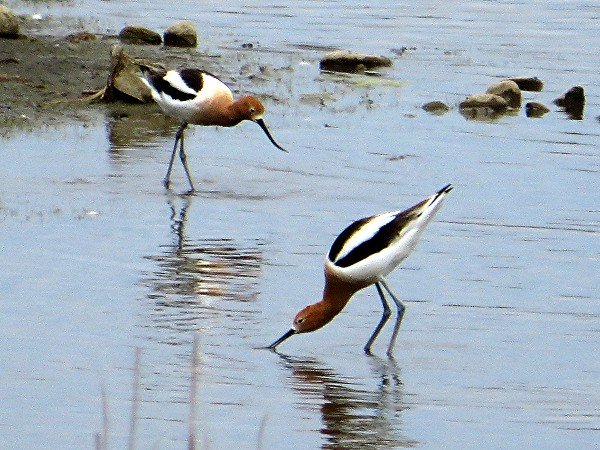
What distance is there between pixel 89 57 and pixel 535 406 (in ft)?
32.6

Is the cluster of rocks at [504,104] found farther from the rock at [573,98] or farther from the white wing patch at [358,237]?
the white wing patch at [358,237]

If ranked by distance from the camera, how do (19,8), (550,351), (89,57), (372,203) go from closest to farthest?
(550,351)
(372,203)
(89,57)
(19,8)

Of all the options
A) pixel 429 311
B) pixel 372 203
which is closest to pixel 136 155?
pixel 372 203

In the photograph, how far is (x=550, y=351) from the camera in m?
7.79

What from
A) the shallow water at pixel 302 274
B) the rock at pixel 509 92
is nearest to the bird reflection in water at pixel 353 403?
the shallow water at pixel 302 274

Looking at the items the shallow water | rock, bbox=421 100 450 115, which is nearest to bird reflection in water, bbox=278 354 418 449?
the shallow water

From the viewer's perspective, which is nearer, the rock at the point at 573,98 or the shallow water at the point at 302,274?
the shallow water at the point at 302,274

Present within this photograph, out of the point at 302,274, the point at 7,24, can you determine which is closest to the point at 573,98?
the point at 7,24

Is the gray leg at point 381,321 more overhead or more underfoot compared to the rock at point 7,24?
more overhead

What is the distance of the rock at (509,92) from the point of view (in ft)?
49.7

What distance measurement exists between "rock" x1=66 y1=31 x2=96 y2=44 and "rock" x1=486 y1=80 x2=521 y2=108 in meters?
4.52

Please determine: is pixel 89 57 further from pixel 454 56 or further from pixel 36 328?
pixel 36 328

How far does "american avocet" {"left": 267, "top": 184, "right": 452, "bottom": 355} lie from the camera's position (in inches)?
307

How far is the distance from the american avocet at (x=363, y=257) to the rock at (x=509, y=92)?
7352mm
